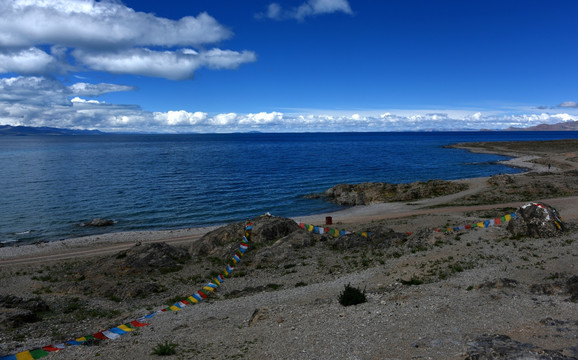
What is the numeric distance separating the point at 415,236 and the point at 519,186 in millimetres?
28959

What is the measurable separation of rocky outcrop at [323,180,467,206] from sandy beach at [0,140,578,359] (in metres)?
15.9

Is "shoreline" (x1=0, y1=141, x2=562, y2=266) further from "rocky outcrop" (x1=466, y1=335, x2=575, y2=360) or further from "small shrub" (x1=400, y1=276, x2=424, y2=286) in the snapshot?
"rocky outcrop" (x1=466, y1=335, x2=575, y2=360)

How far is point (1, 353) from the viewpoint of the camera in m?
13.2

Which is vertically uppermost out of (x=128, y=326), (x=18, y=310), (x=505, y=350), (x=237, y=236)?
(x=505, y=350)

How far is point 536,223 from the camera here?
23844 millimetres

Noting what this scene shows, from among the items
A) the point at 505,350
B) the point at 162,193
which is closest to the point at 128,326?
the point at 505,350

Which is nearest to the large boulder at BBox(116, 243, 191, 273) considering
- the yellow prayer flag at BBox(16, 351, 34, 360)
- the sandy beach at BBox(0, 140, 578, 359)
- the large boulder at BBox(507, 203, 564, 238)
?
the sandy beach at BBox(0, 140, 578, 359)

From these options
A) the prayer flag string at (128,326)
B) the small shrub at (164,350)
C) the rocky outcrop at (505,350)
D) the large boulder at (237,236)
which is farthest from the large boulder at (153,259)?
the rocky outcrop at (505,350)

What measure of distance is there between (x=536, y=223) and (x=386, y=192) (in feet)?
89.5

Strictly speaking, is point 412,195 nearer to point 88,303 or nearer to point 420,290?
point 420,290

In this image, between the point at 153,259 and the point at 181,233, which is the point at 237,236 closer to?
the point at 153,259

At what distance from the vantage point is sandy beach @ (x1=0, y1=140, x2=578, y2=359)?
1138 cm

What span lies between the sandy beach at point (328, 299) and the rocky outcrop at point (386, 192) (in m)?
15.9

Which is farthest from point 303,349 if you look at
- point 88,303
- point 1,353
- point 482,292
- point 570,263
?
point 570,263
